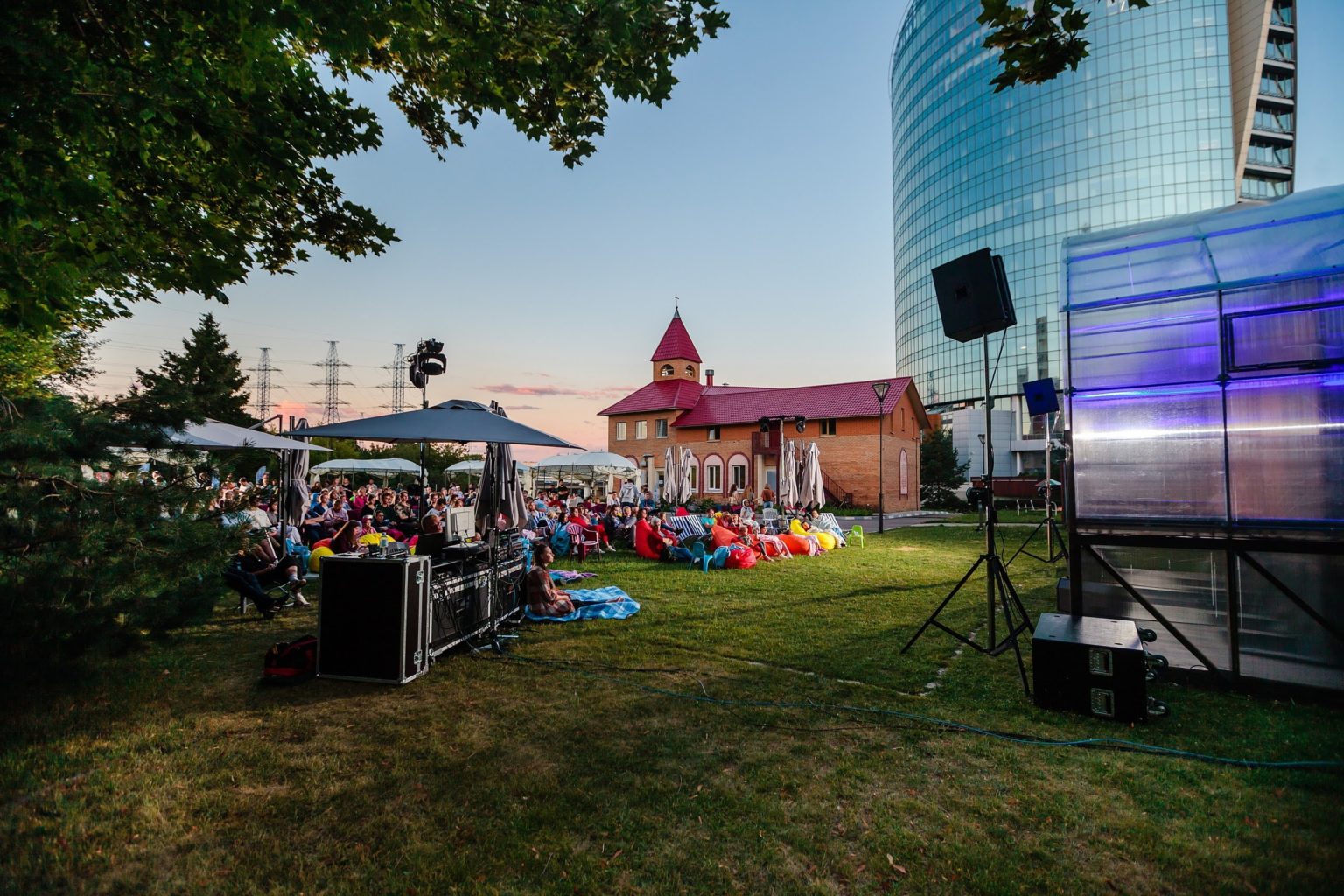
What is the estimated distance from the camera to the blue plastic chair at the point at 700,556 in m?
12.0

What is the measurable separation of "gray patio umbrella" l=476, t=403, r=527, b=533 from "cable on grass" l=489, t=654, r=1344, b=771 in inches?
145

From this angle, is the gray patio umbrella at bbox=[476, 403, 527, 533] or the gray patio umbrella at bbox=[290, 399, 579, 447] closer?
the gray patio umbrella at bbox=[290, 399, 579, 447]

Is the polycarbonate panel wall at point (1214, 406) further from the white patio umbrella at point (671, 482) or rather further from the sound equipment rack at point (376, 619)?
the white patio umbrella at point (671, 482)

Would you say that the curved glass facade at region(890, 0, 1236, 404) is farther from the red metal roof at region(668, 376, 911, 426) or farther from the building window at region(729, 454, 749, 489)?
the building window at region(729, 454, 749, 489)

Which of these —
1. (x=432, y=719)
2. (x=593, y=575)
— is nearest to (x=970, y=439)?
(x=593, y=575)

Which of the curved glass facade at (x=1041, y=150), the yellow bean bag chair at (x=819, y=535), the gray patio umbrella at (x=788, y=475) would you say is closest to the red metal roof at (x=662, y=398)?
the gray patio umbrella at (x=788, y=475)


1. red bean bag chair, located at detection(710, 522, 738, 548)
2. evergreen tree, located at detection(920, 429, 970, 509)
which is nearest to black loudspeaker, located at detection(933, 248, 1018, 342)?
red bean bag chair, located at detection(710, 522, 738, 548)

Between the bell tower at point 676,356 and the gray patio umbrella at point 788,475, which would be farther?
the bell tower at point 676,356

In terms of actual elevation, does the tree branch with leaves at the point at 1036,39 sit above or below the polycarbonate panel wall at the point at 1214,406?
above

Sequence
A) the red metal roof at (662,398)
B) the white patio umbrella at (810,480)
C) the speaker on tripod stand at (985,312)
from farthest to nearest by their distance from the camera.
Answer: the red metal roof at (662,398)
the white patio umbrella at (810,480)
the speaker on tripod stand at (985,312)

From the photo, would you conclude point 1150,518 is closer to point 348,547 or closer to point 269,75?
point 269,75

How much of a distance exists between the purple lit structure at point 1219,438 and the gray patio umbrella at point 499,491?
7.16 meters

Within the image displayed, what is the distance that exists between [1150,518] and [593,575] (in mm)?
8534

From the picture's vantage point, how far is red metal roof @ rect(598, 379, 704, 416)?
140ft
